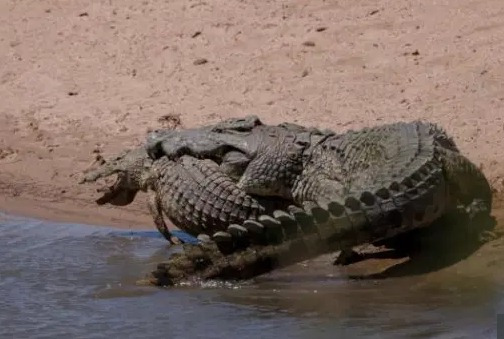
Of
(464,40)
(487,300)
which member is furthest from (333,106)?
(487,300)

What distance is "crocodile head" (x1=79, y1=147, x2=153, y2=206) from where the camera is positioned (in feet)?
23.1

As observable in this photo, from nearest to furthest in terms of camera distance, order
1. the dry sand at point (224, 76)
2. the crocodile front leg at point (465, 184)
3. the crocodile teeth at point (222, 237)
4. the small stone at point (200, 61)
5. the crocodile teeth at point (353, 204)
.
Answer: the crocodile teeth at point (353, 204) < the crocodile teeth at point (222, 237) < the crocodile front leg at point (465, 184) < the dry sand at point (224, 76) < the small stone at point (200, 61)

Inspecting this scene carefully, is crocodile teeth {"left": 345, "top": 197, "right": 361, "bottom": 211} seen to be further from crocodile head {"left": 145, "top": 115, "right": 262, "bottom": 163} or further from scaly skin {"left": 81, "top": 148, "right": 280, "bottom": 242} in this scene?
crocodile head {"left": 145, "top": 115, "right": 262, "bottom": 163}

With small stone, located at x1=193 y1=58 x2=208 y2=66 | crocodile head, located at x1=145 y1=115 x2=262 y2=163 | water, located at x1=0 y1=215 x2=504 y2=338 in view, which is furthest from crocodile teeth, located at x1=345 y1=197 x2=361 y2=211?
small stone, located at x1=193 y1=58 x2=208 y2=66

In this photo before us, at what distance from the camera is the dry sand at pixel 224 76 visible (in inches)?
337

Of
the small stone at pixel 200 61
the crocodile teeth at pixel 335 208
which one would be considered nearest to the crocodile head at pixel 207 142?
the crocodile teeth at pixel 335 208

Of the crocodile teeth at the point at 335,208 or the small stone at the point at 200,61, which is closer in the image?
the crocodile teeth at the point at 335,208

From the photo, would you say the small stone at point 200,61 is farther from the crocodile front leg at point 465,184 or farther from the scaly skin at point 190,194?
the crocodile front leg at point 465,184

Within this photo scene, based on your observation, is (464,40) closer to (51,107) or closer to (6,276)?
(51,107)

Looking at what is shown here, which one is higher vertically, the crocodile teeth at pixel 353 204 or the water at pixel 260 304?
the crocodile teeth at pixel 353 204

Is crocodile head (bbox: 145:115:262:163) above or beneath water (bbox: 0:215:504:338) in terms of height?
above

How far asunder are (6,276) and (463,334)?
2.89 meters

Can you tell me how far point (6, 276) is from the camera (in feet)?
21.1

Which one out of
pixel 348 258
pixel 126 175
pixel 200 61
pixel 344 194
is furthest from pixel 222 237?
pixel 200 61
